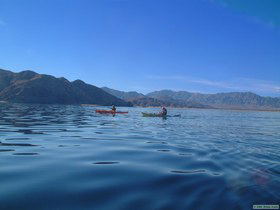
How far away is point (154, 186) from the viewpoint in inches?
247

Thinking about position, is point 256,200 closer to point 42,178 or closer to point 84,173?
point 84,173

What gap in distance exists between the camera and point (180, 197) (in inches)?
217

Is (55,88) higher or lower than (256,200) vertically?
higher

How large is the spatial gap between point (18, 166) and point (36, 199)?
3.34 m

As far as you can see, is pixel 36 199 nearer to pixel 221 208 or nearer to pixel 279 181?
pixel 221 208

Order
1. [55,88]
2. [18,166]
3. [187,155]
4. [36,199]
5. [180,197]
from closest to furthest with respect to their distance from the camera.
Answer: [36,199], [180,197], [18,166], [187,155], [55,88]

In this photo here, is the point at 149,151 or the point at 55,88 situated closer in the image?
the point at 149,151

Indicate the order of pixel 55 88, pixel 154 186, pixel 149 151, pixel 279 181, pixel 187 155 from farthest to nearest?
pixel 55 88, pixel 149 151, pixel 187 155, pixel 279 181, pixel 154 186

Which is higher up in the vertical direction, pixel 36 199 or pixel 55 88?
pixel 55 88

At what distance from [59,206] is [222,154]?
898cm

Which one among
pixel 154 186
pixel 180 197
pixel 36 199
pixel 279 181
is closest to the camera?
pixel 36 199

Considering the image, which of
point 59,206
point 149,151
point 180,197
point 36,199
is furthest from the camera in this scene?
point 149,151

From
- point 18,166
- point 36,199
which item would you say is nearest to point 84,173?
point 36,199

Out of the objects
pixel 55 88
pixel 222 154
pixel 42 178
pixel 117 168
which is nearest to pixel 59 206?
pixel 42 178
